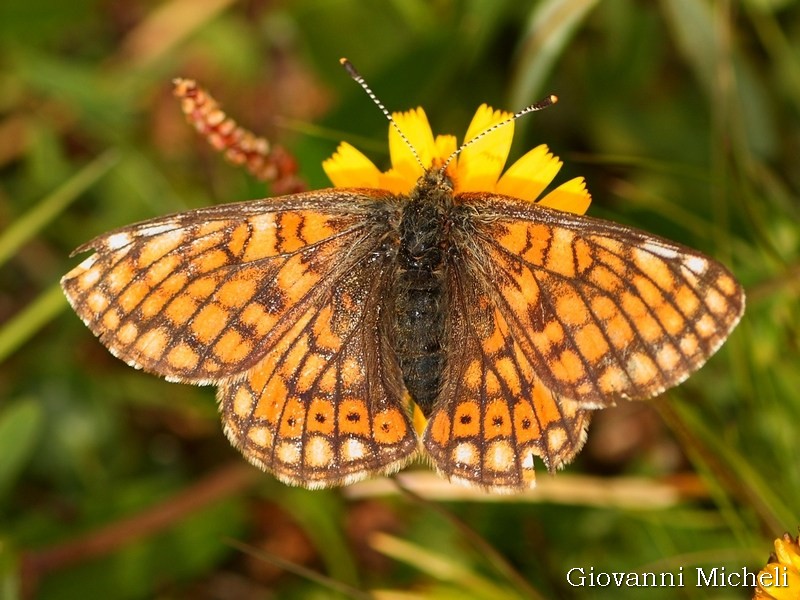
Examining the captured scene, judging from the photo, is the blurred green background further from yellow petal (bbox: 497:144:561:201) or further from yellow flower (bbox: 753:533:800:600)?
yellow flower (bbox: 753:533:800:600)

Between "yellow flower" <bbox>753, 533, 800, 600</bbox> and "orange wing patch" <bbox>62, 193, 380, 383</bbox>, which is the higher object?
"orange wing patch" <bbox>62, 193, 380, 383</bbox>

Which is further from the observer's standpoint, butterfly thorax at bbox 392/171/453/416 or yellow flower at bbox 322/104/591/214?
yellow flower at bbox 322/104/591/214

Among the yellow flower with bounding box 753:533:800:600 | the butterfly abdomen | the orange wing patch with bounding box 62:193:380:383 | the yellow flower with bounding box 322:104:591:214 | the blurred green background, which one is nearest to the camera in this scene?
the yellow flower with bounding box 753:533:800:600

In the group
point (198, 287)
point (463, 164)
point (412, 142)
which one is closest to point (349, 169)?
point (412, 142)

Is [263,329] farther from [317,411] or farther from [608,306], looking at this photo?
[608,306]

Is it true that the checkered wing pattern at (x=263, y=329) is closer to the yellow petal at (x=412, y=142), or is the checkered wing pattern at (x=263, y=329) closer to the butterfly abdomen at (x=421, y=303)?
the butterfly abdomen at (x=421, y=303)

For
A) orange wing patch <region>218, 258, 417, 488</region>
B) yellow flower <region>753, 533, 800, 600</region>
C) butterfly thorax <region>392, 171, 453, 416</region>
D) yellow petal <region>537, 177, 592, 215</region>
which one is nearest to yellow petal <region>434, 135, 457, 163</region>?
butterfly thorax <region>392, 171, 453, 416</region>
